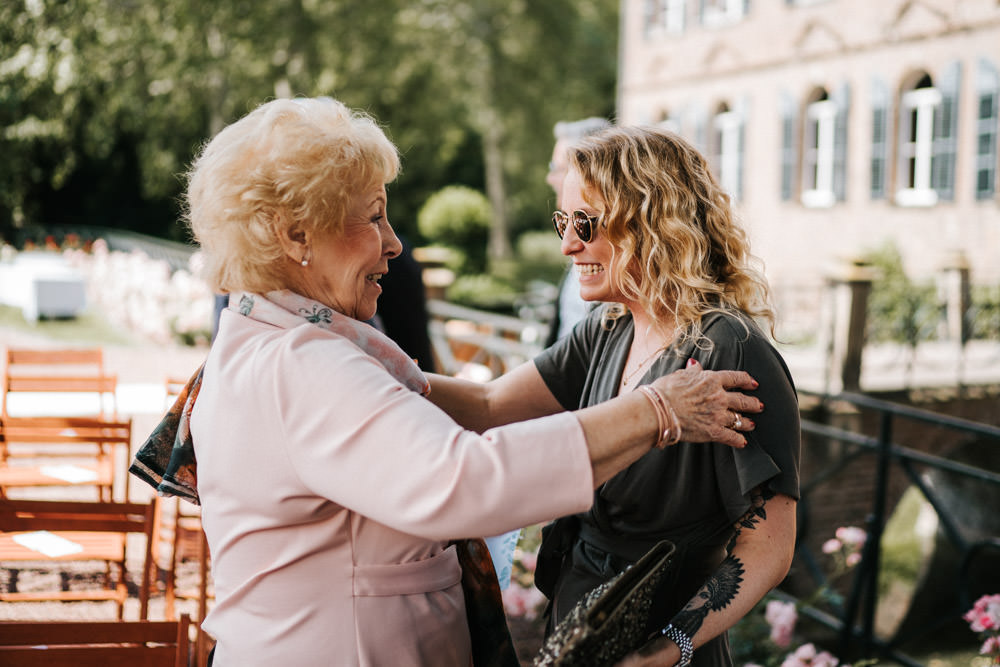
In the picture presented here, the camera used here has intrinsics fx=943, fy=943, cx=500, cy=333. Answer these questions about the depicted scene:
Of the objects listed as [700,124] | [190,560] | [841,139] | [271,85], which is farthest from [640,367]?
[271,85]

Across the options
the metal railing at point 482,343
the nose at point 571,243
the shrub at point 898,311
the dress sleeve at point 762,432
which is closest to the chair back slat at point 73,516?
the nose at point 571,243

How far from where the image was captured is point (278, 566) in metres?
1.65

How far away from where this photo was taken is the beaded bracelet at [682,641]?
5.99 feet

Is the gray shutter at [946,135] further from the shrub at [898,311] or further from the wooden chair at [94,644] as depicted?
the wooden chair at [94,644]

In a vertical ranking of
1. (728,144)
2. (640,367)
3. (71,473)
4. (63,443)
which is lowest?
(71,473)

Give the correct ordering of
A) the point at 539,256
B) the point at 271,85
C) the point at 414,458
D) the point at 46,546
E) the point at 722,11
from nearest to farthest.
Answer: the point at 414,458, the point at 46,546, the point at 722,11, the point at 271,85, the point at 539,256

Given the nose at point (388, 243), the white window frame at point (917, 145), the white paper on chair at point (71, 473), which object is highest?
the white window frame at point (917, 145)

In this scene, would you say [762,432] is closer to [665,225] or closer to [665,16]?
[665,225]

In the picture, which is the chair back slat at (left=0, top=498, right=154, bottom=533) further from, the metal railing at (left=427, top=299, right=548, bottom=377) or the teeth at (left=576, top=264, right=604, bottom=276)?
the metal railing at (left=427, top=299, right=548, bottom=377)

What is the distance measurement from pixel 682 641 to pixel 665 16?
904 inches

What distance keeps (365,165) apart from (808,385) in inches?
418

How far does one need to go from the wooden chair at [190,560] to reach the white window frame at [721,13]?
18.2 metres

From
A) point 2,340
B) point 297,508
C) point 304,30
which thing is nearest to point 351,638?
point 297,508

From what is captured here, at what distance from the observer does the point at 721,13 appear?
2125cm
